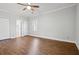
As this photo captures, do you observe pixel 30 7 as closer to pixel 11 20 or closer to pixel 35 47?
pixel 11 20

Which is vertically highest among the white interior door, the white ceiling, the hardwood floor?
the white ceiling

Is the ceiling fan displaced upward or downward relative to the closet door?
upward

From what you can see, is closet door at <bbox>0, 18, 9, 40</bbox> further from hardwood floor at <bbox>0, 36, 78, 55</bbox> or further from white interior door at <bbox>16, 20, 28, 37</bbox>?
white interior door at <bbox>16, 20, 28, 37</bbox>

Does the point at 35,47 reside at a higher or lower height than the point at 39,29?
lower

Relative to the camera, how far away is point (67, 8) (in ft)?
5.08

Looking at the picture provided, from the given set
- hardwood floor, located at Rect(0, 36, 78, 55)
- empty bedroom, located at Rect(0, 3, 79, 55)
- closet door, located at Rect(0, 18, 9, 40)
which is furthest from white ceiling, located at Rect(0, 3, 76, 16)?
hardwood floor, located at Rect(0, 36, 78, 55)

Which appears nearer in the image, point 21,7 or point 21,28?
point 21,7

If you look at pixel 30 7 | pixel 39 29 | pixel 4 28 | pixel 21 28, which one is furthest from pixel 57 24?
pixel 4 28

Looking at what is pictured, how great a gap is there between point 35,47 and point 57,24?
1.86 ft

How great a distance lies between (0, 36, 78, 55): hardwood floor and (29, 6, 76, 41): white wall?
11 centimetres

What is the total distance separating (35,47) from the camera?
5.30ft

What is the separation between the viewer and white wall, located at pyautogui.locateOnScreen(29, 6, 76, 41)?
5.13 ft
